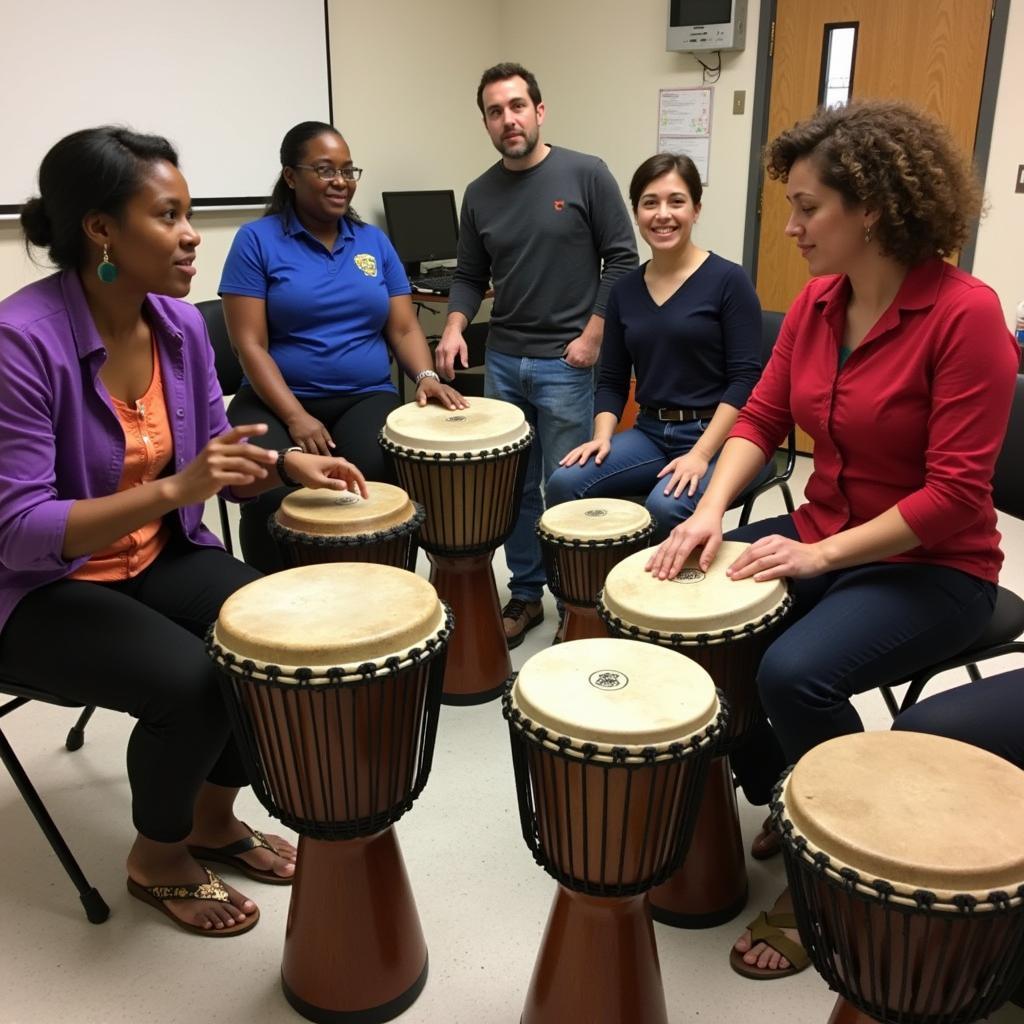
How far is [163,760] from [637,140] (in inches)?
170

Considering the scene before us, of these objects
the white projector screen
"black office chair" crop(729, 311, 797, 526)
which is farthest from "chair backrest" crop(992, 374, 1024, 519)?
the white projector screen

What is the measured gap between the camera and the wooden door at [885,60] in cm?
405

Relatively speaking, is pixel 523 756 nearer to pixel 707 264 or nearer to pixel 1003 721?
pixel 1003 721

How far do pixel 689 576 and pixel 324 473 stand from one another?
0.85m

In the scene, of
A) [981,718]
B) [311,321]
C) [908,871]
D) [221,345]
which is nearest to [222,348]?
[221,345]

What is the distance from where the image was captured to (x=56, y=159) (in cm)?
170

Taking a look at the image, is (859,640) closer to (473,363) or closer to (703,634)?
(703,634)

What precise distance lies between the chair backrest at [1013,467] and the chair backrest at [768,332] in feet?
2.79

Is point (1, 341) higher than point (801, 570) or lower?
higher

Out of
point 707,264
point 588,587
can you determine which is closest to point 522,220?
point 707,264

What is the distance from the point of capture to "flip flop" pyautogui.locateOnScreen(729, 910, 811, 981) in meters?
1.67

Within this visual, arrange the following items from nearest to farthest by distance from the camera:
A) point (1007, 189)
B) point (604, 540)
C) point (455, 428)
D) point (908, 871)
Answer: point (908, 871) → point (604, 540) → point (455, 428) → point (1007, 189)

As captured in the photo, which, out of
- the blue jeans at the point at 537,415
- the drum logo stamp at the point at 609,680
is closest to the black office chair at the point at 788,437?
the blue jeans at the point at 537,415

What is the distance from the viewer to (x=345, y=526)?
2.06 meters
